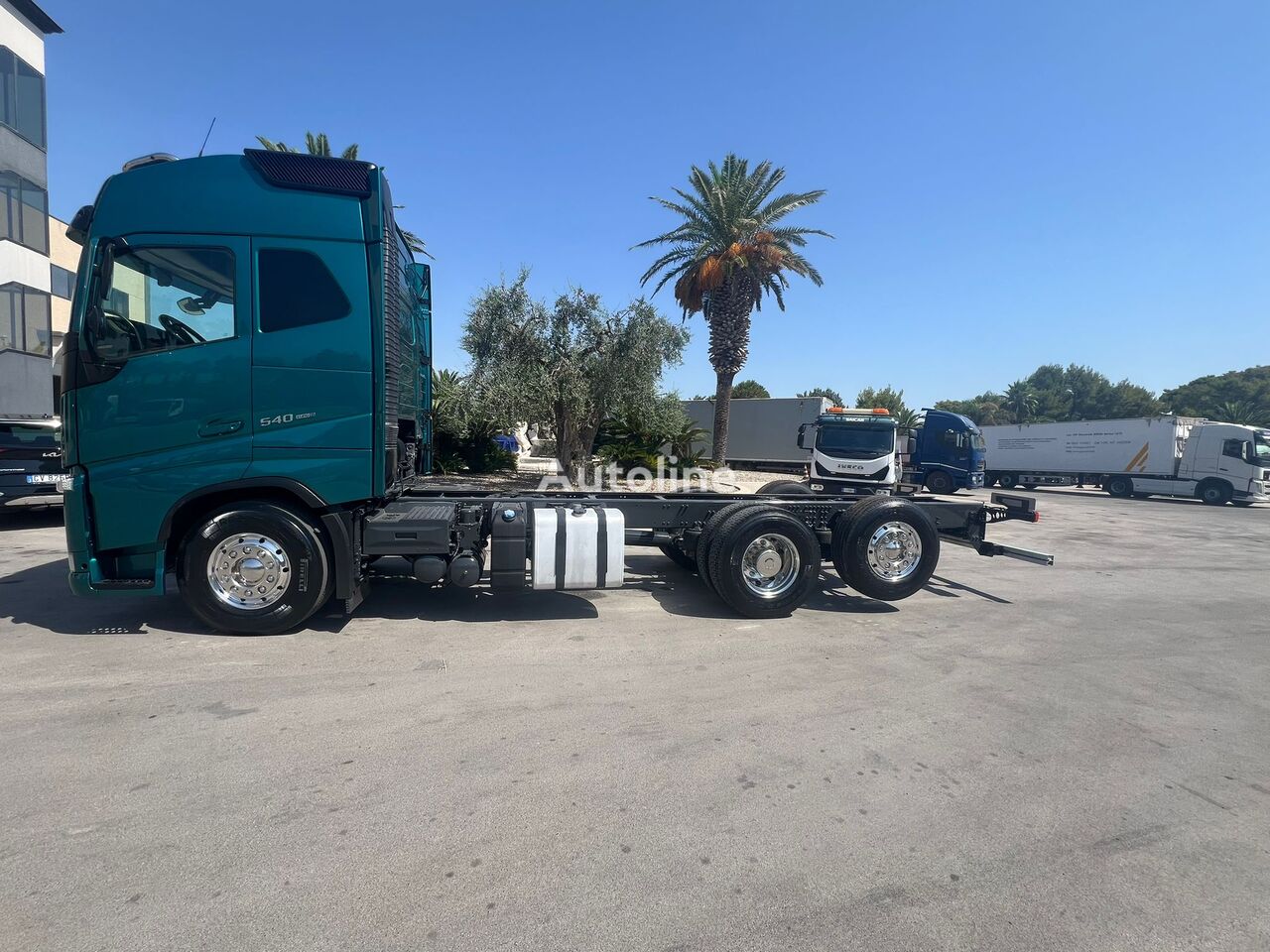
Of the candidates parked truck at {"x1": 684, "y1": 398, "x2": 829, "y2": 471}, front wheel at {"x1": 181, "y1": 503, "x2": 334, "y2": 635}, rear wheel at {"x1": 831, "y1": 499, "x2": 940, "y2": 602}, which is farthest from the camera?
parked truck at {"x1": 684, "y1": 398, "x2": 829, "y2": 471}

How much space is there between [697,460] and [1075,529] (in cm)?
1169

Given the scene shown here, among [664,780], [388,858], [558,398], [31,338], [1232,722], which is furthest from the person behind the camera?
[31,338]

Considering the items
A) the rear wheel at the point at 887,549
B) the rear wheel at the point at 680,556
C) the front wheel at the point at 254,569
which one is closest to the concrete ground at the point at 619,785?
the front wheel at the point at 254,569

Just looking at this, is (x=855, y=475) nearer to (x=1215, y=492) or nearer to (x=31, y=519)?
(x=31, y=519)

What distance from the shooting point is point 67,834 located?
9.25 feet

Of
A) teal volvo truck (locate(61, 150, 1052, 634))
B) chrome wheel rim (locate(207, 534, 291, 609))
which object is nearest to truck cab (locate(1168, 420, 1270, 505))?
teal volvo truck (locate(61, 150, 1052, 634))

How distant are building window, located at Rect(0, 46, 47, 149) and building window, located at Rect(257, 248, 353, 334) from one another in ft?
84.6

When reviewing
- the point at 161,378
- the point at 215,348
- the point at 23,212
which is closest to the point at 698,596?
the point at 215,348

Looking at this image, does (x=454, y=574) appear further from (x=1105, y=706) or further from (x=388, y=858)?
(x=1105, y=706)

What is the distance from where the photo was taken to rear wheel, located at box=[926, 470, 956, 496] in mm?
25342

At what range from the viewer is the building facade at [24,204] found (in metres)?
21.0

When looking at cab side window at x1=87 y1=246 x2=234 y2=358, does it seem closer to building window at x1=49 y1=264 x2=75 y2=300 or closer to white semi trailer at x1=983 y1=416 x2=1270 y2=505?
building window at x1=49 y1=264 x2=75 y2=300

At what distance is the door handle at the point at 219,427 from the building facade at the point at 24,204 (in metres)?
20.8

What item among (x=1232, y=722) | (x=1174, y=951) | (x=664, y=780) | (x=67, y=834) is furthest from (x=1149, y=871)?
(x=67, y=834)
